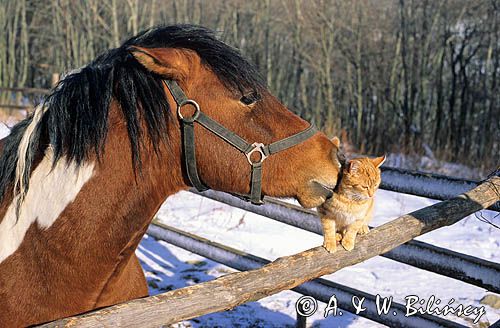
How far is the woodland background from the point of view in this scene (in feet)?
54.6

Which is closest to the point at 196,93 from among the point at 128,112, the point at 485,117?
the point at 128,112

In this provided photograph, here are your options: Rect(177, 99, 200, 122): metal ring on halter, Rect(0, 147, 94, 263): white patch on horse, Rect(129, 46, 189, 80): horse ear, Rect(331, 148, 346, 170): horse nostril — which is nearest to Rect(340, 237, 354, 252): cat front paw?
Rect(331, 148, 346, 170): horse nostril

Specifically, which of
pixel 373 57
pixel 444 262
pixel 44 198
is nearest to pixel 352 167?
pixel 44 198

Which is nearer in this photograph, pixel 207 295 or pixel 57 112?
pixel 207 295

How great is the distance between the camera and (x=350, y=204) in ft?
6.47

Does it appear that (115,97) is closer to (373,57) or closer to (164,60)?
(164,60)

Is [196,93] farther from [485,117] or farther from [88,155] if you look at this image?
[485,117]

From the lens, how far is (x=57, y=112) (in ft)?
6.44

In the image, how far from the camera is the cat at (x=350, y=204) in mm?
1908

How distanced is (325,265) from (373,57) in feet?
61.2

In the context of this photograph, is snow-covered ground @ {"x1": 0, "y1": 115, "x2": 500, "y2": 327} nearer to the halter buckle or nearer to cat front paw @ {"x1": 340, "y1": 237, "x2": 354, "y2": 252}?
cat front paw @ {"x1": 340, "y1": 237, "x2": 354, "y2": 252}

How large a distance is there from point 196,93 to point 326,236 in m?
0.74
